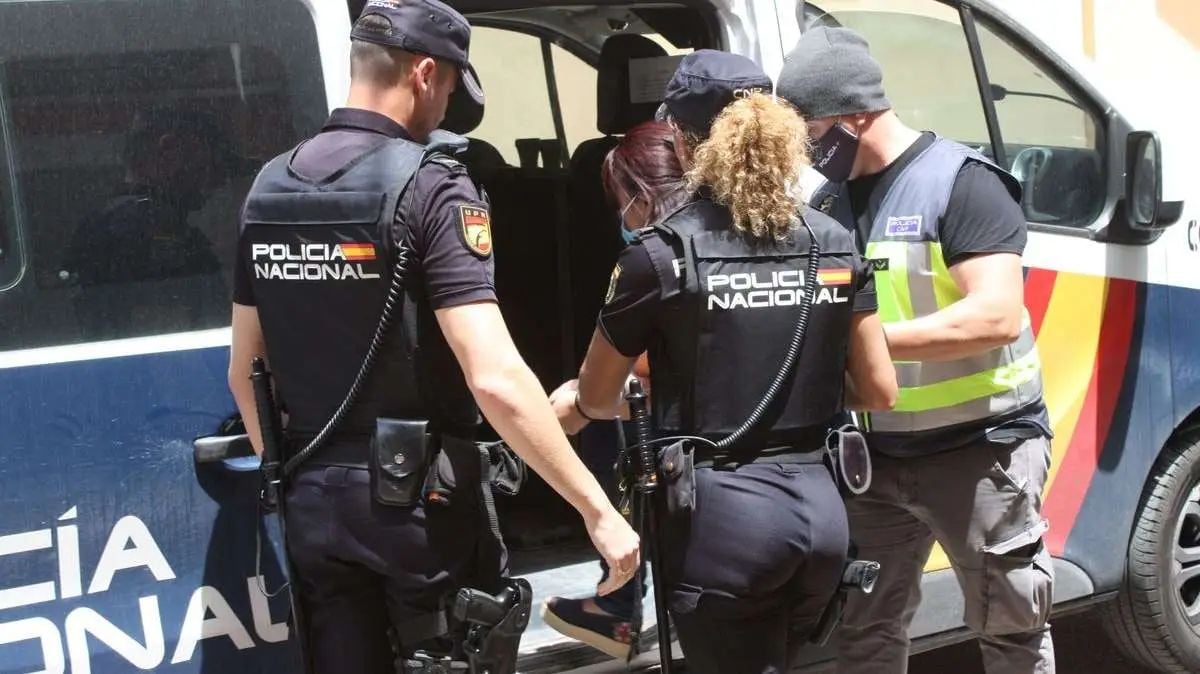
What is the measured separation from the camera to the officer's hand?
2357mm

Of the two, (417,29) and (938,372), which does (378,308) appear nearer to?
(417,29)

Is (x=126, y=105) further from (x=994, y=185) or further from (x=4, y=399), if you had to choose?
(x=994, y=185)

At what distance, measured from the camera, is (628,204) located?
2896 mm

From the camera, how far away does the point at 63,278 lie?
8.54 ft

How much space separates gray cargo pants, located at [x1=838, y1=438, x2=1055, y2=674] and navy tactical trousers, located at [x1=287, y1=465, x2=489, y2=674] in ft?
3.57

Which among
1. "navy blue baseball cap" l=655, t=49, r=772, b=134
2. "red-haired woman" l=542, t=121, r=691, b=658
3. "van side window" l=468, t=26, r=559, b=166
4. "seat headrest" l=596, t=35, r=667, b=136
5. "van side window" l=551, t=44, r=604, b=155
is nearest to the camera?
"navy blue baseball cap" l=655, t=49, r=772, b=134

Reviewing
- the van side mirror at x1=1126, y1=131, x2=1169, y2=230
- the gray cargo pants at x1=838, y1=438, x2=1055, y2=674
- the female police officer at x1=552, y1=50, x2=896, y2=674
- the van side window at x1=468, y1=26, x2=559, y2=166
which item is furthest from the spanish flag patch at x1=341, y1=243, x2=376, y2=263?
the van side window at x1=468, y1=26, x2=559, y2=166

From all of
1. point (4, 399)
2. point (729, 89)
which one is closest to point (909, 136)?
point (729, 89)

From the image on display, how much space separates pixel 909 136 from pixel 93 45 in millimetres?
1691

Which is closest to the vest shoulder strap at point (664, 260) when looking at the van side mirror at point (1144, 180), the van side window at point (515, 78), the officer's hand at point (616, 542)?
the officer's hand at point (616, 542)

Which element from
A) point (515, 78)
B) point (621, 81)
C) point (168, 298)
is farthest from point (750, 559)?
point (515, 78)

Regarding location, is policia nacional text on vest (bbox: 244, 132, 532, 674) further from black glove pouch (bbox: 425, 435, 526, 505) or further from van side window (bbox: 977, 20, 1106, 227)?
van side window (bbox: 977, 20, 1106, 227)

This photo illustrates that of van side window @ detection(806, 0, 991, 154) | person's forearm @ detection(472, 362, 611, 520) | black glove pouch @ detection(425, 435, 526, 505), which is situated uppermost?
van side window @ detection(806, 0, 991, 154)

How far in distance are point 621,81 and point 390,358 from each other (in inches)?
75.0
